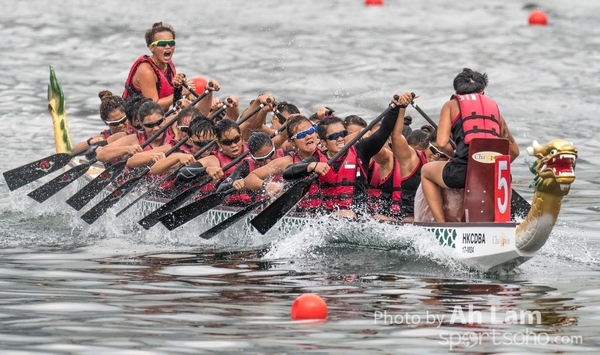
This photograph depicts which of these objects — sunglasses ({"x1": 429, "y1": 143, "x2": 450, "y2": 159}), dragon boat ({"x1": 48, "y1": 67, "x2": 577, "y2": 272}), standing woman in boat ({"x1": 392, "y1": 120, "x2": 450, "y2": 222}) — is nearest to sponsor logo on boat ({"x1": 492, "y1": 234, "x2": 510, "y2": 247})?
dragon boat ({"x1": 48, "y1": 67, "x2": 577, "y2": 272})

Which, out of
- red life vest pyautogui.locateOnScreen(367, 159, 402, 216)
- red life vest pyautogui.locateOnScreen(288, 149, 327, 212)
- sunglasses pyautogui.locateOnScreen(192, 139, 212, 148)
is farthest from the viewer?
sunglasses pyautogui.locateOnScreen(192, 139, 212, 148)

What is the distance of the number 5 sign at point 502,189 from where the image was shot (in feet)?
32.9

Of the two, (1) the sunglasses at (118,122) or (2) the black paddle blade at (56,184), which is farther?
(1) the sunglasses at (118,122)

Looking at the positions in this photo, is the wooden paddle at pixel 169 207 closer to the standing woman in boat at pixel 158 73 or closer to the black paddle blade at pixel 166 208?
the black paddle blade at pixel 166 208

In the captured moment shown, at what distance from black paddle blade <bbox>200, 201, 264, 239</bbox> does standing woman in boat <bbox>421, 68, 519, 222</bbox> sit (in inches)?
82.3

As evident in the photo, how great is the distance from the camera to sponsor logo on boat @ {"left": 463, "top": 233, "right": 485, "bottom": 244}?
9.97 m

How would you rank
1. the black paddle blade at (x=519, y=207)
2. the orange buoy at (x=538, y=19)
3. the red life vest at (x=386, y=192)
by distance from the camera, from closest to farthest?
1. the red life vest at (x=386, y=192)
2. the black paddle blade at (x=519, y=207)
3. the orange buoy at (x=538, y=19)

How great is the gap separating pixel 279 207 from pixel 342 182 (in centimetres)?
60

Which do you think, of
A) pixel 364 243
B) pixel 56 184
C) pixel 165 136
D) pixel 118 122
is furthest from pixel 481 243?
pixel 118 122

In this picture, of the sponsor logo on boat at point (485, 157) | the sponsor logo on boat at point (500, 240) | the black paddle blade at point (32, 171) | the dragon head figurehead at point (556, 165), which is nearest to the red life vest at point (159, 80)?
the black paddle blade at point (32, 171)

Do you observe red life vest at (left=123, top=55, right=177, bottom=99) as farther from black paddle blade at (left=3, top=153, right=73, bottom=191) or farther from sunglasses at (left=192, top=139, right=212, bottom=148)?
sunglasses at (left=192, top=139, right=212, bottom=148)

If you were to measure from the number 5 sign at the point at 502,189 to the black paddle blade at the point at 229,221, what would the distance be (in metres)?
2.54

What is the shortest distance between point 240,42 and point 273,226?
54.4 ft

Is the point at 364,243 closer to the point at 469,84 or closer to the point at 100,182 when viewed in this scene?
the point at 469,84
